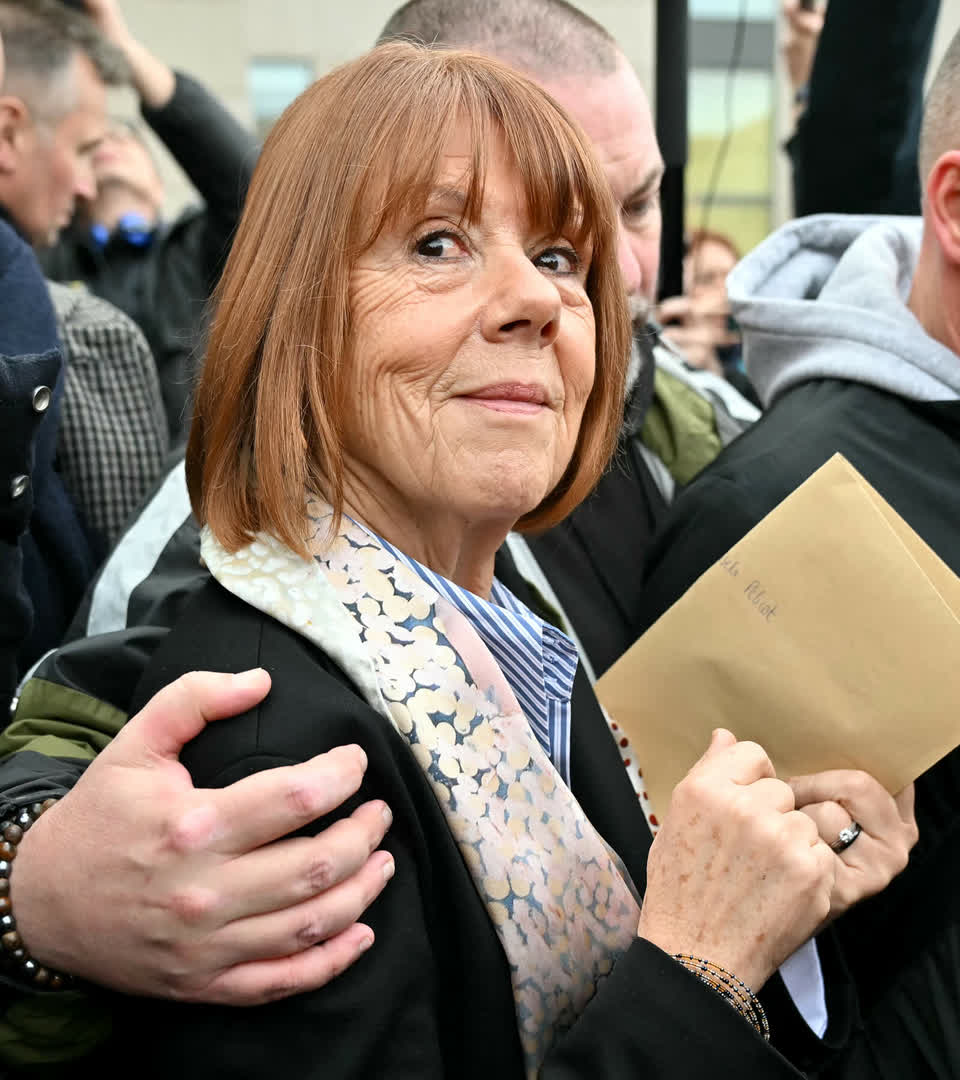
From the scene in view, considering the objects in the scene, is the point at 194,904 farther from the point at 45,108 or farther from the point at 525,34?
the point at 45,108

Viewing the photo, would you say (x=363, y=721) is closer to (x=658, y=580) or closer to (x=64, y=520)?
(x=658, y=580)

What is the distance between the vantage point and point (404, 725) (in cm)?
121

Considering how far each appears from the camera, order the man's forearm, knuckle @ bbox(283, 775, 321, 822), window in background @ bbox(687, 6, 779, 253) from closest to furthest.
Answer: knuckle @ bbox(283, 775, 321, 822)
the man's forearm
window in background @ bbox(687, 6, 779, 253)

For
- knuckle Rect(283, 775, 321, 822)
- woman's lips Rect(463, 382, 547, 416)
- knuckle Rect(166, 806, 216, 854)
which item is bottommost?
knuckle Rect(166, 806, 216, 854)

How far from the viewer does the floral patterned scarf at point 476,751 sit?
1209 mm

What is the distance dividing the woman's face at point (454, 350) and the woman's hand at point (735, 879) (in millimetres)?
384

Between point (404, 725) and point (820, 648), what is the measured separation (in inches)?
21.9

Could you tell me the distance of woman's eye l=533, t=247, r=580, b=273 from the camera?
56.7 inches

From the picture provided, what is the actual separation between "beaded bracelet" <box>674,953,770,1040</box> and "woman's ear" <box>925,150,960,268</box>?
1.28m

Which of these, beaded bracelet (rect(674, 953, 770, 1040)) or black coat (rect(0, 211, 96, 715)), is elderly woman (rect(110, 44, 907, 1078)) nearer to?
beaded bracelet (rect(674, 953, 770, 1040))

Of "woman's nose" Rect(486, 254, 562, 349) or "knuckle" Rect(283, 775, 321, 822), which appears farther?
"woman's nose" Rect(486, 254, 562, 349)

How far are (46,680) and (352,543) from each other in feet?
1.52

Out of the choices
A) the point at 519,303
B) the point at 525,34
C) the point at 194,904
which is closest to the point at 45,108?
the point at 525,34

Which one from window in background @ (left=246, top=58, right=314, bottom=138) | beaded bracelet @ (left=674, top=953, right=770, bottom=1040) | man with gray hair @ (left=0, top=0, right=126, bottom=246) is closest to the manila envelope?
beaded bracelet @ (left=674, top=953, right=770, bottom=1040)
